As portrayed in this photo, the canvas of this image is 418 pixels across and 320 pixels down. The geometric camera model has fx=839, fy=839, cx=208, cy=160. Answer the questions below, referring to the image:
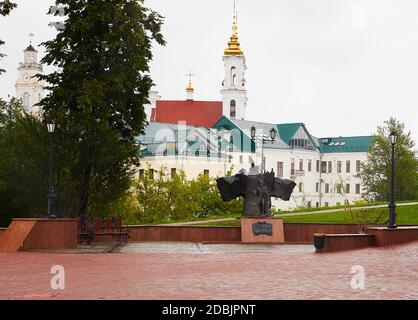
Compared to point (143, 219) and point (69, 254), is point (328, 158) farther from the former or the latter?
point (69, 254)

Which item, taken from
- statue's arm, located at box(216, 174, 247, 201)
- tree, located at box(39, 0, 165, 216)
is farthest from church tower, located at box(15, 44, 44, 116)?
statue's arm, located at box(216, 174, 247, 201)

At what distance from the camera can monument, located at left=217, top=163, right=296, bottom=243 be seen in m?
32.6

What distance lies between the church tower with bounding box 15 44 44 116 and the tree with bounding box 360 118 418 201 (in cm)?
7877

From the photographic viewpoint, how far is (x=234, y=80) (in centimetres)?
12975

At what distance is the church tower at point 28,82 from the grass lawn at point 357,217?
107 metres

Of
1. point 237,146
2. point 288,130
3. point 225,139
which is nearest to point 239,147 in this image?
point 237,146

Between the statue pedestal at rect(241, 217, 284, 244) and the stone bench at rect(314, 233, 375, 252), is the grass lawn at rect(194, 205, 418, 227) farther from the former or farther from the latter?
the stone bench at rect(314, 233, 375, 252)

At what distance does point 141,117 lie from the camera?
3600cm

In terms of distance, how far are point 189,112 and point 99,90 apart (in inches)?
3604

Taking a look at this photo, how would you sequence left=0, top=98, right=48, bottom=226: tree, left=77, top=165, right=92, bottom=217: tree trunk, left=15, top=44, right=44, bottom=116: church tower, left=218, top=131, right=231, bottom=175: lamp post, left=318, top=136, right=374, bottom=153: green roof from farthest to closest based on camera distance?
left=15, top=44, right=44, bottom=116: church tower
left=318, top=136, right=374, bottom=153: green roof
left=218, top=131, right=231, bottom=175: lamp post
left=77, top=165, right=92, bottom=217: tree trunk
left=0, top=98, right=48, bottom=226: tree

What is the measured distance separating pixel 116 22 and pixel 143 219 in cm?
3160

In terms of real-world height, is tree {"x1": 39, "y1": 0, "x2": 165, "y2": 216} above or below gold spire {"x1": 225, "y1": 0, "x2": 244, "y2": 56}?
below

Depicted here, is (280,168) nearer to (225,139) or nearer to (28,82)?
(225,139)
